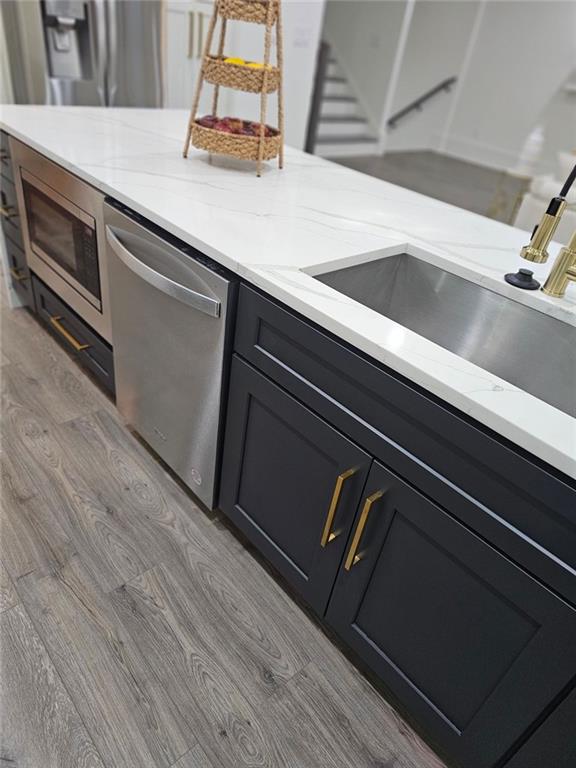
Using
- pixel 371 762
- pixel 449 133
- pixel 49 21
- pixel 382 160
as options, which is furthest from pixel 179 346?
pixel 449 133

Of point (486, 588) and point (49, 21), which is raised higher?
point (49, 21)

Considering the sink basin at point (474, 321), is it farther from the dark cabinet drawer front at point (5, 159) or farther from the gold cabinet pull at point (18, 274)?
the gold cabinet pull at point (18, 274)

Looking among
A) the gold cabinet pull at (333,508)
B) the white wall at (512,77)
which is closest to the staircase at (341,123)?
the white wall at (512,77)

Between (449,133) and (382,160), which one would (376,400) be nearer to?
(382,160)

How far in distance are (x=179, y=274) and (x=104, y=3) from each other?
221cm

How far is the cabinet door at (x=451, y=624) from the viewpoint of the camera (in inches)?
32.8

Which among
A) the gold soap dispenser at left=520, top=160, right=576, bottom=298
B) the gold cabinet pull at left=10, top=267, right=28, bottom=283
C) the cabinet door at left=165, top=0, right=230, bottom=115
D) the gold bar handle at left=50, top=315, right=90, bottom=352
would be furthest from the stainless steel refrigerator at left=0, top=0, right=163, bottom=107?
the gold soap dispenser at left=520, top=160, right=576, bottom=298

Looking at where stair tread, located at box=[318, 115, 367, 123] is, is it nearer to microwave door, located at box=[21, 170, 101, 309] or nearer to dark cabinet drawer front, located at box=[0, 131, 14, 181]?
dark cabinet drawer front, located at box=[0, 131, 14, 181]

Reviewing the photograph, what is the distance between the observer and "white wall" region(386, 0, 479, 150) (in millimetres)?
7348

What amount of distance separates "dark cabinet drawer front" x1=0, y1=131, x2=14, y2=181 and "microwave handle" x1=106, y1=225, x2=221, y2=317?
0.81m

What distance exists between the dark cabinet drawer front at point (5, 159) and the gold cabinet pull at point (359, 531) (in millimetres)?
1897

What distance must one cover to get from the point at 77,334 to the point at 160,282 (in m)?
0.86

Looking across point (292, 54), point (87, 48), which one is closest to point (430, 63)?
point (292, 54)

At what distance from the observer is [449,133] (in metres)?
8.12
